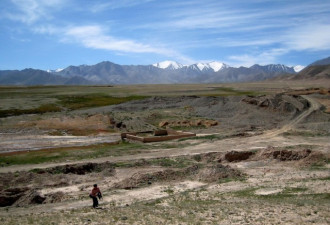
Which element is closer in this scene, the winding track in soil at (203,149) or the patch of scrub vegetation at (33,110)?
the winding track in soil at (203,149)

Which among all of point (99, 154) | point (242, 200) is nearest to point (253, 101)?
point (99, 154)

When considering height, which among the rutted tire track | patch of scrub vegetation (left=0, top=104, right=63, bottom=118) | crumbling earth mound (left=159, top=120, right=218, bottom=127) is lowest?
patch of scrub vegetation (left=0, top=104, right=63, bottom=118)

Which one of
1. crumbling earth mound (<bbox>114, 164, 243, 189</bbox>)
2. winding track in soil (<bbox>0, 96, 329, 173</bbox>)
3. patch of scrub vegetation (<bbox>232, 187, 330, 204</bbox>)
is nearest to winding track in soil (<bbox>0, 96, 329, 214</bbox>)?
winding track in soil (<bbox>0, 96, 329, 173</bbox>)

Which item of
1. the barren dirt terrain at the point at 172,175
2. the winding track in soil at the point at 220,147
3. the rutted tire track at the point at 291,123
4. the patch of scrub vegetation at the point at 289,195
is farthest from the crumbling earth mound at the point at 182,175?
the rutted tire track at the point at 291,123

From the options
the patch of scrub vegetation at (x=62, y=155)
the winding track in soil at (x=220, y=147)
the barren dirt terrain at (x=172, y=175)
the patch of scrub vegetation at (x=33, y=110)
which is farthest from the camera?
the patch of scrub vegetation at (x=33, y=110)

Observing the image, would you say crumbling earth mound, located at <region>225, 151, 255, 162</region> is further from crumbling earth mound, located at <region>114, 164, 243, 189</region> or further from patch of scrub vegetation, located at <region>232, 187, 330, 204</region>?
patch of scrub vegetation, located at <region>232, 187, 330, 204</region>

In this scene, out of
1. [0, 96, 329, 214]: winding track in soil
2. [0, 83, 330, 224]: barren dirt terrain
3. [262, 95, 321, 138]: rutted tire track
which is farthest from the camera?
[262, 95, 321, 138]: rutted tire track

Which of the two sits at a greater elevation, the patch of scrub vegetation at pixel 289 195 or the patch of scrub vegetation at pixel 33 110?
the patch of scrub vegetation at pixel 289 195

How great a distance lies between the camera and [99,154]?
1496 inches

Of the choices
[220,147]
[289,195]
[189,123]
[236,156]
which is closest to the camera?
[289,195]

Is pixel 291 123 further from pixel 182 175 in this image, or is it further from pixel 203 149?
pixel 182 175

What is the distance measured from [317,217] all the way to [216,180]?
11.3m

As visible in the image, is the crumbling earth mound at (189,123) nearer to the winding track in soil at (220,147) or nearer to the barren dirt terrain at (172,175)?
the barren dirt terrain at (172,175)

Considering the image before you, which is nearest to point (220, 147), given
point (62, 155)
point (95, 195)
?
point (62, 155)
